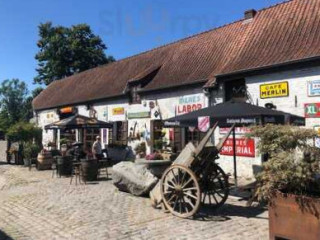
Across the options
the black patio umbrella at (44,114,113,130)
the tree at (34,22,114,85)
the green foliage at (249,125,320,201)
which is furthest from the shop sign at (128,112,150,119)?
the tree at (34,22,114,85)

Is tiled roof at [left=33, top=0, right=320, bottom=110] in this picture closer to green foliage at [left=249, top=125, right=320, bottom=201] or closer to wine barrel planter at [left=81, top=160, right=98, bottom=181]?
wine barrel planter at [left=81, top=160, right=98, bottom=181]

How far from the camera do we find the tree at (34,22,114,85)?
1718 inches

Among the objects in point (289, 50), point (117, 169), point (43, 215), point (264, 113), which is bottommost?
point (43, 215)

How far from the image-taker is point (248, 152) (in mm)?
14430

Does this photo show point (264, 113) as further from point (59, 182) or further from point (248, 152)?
point (59, 182)

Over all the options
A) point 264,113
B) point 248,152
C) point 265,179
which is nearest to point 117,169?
point 264,113

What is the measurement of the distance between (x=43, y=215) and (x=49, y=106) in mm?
22913

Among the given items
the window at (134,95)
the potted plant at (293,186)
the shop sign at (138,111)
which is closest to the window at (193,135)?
the shop sign at (138,111)

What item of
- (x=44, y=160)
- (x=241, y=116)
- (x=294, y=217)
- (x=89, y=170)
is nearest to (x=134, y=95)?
(x=44, y=160)

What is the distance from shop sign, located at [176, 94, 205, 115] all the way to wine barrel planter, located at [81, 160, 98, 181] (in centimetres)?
471

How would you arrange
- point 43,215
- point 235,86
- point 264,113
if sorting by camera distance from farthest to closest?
point 235,86, point 264,113, point 43,215

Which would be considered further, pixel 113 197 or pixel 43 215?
pixel 113 197

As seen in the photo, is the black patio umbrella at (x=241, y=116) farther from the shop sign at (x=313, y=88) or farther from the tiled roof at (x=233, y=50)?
the tiled roof at (x=233, y=50)

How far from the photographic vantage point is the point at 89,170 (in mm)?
14070
